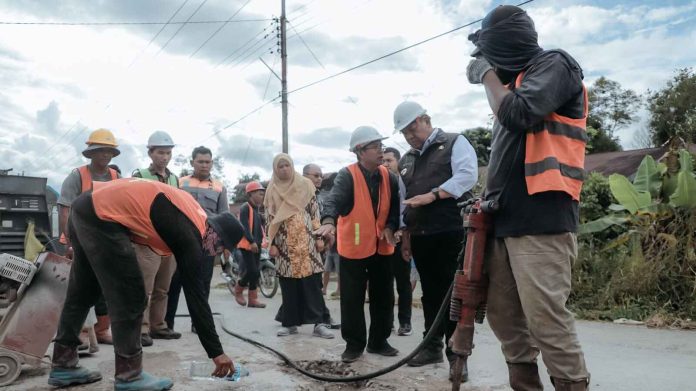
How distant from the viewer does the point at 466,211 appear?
3.03 m

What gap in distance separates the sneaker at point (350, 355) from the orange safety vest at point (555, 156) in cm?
266

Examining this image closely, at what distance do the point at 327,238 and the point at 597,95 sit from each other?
34004mm

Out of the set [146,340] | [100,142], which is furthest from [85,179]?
[146,340]

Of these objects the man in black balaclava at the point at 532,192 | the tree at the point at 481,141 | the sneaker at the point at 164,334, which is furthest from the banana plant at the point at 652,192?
the tree at the point at 481,141

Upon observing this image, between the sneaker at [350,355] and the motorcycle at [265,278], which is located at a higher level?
the motorcycle at [265,278]

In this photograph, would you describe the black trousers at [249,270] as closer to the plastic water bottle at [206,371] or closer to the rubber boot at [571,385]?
the plastic water bottle at [206,371]

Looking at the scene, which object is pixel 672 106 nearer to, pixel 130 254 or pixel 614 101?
pixel 614 101

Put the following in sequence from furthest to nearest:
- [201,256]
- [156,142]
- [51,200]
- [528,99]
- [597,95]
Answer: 1. [597,95]
2. [51,200]
3. [156,142]
4. [201,256]
5. [528,99]

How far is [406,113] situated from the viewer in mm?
4594

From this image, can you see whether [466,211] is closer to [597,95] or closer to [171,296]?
[171,296]

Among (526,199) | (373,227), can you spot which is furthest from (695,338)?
(526,199)

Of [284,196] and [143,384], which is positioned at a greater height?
[284,196]

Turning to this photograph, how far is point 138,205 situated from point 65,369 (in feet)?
4.34

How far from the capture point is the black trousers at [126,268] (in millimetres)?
3590
